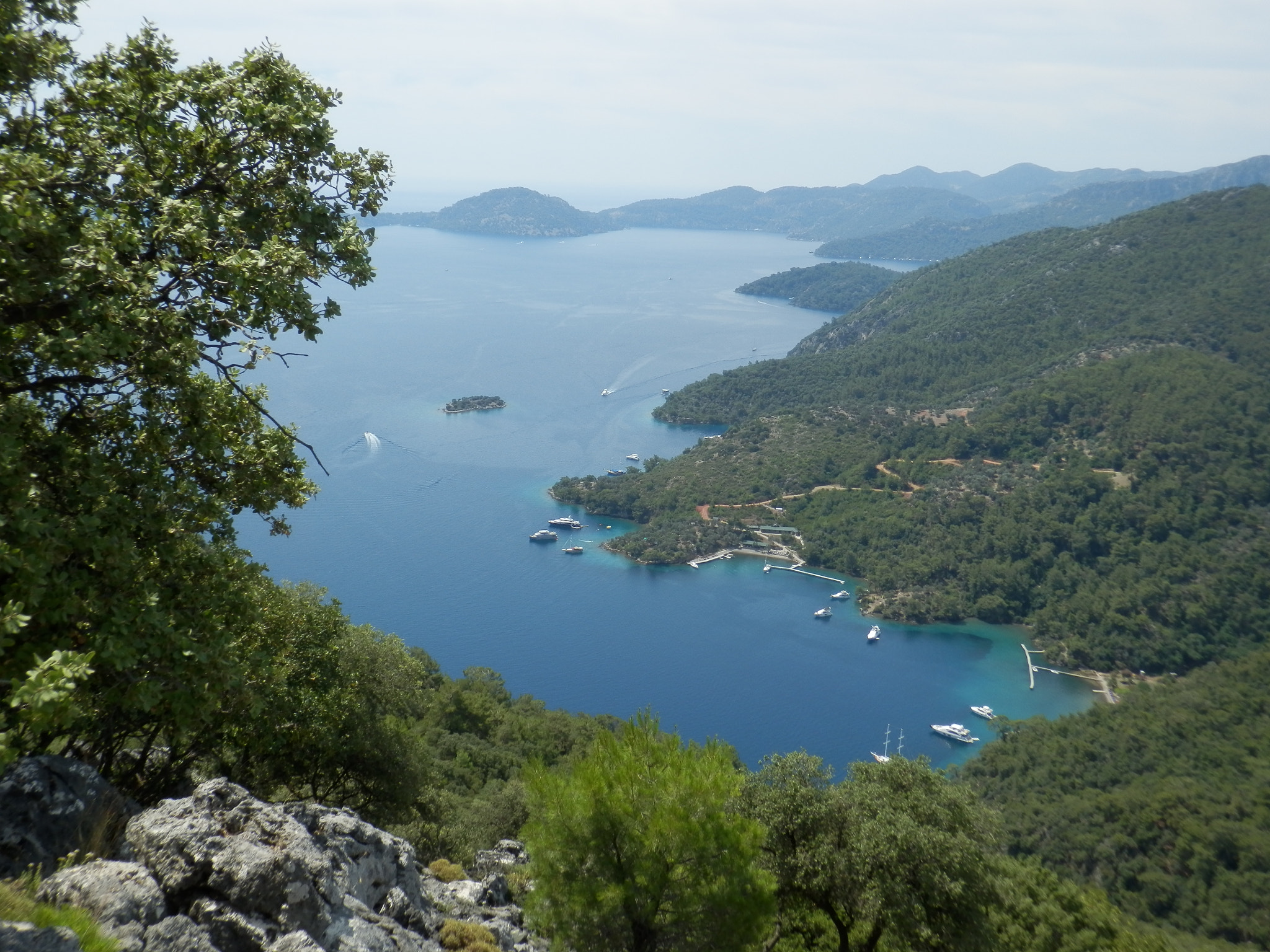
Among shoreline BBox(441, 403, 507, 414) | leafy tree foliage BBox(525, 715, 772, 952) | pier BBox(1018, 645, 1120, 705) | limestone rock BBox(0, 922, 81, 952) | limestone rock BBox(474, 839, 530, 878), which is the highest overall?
limestone rock BBox(0, 922, 81, 952)

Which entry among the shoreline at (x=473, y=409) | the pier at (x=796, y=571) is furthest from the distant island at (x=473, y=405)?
the pier at (x=796, y=571)

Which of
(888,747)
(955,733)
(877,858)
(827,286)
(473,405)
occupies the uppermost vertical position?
(827,286)

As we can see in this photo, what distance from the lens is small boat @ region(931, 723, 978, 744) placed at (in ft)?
164

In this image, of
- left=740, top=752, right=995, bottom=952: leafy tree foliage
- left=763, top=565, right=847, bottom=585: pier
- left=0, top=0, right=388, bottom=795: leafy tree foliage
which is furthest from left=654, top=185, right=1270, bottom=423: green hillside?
left=0, top=0, right=388, bottom=795: leafy tree foliage

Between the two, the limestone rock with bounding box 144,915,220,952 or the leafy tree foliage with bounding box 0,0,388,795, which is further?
the limestone rock with bounding box 144,915,220,952

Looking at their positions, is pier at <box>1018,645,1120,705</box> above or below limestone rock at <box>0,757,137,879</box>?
below

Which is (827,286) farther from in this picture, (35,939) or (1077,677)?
(35,939)

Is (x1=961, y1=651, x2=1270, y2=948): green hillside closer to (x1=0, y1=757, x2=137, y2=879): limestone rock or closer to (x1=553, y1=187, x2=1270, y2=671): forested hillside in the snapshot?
(x1=553, y1=187, x2=1270, y2=671): forested hillside

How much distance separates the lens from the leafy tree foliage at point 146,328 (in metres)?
5.02

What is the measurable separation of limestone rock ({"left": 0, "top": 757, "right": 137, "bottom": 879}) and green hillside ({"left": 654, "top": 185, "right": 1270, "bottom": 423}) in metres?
88.5

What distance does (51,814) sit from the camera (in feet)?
20.8

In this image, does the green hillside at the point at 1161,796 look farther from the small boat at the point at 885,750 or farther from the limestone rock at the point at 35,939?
the limestone rock at the point at 35,939

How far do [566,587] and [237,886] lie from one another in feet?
184

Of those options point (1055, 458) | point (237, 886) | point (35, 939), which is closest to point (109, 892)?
point (237, 886)
